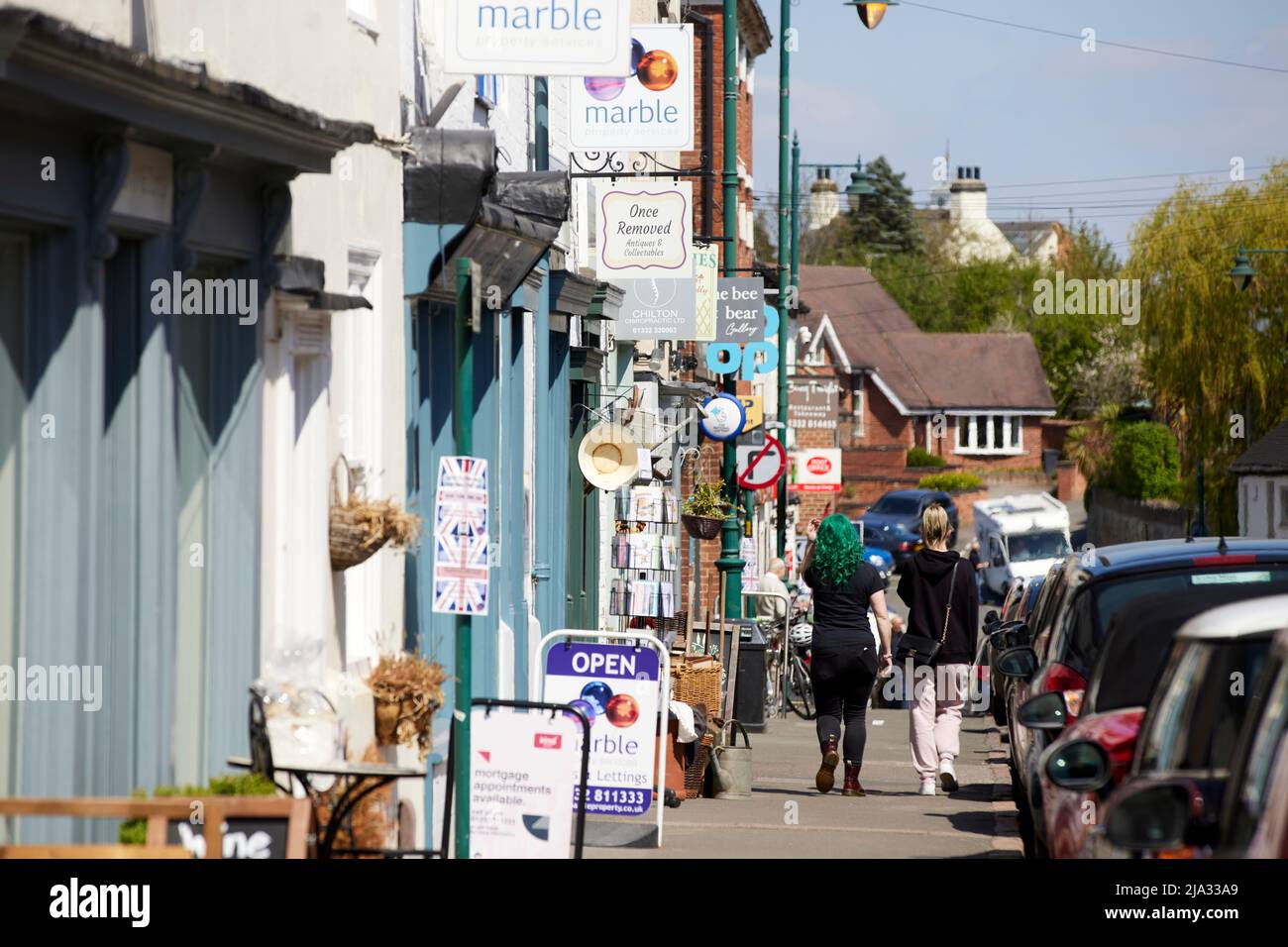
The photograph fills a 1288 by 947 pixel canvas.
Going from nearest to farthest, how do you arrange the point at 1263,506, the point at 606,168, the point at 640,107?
the point at 640,107, the point at 606,168, the point at 1263,506

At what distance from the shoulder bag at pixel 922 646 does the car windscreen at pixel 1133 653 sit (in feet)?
16.0

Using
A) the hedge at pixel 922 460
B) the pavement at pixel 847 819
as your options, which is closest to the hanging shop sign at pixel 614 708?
the pavement at pixel 847 819

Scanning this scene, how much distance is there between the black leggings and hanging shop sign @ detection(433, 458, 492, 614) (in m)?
6.52

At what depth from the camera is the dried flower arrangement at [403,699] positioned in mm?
9336

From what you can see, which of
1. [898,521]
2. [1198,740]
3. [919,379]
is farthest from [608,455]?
[919,379]

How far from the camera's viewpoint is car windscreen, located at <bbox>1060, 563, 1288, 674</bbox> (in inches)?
356

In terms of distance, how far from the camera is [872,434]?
85.9 m

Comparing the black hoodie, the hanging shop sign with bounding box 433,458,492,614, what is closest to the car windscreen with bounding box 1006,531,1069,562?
the black hoodie

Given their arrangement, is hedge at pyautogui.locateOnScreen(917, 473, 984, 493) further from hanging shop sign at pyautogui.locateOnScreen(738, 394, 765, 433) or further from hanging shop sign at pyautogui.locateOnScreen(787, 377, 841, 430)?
hanging shop sign at pyautogui.locateOnScreen(738, 394, 765, 433)

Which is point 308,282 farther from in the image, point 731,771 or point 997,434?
point 997,434

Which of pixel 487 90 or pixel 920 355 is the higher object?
pixel 920 355

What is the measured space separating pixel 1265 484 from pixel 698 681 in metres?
33.3

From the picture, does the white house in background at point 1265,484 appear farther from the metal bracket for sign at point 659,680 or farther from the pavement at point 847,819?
the metal bracket for sign at point 659,680

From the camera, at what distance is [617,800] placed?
1102cm
